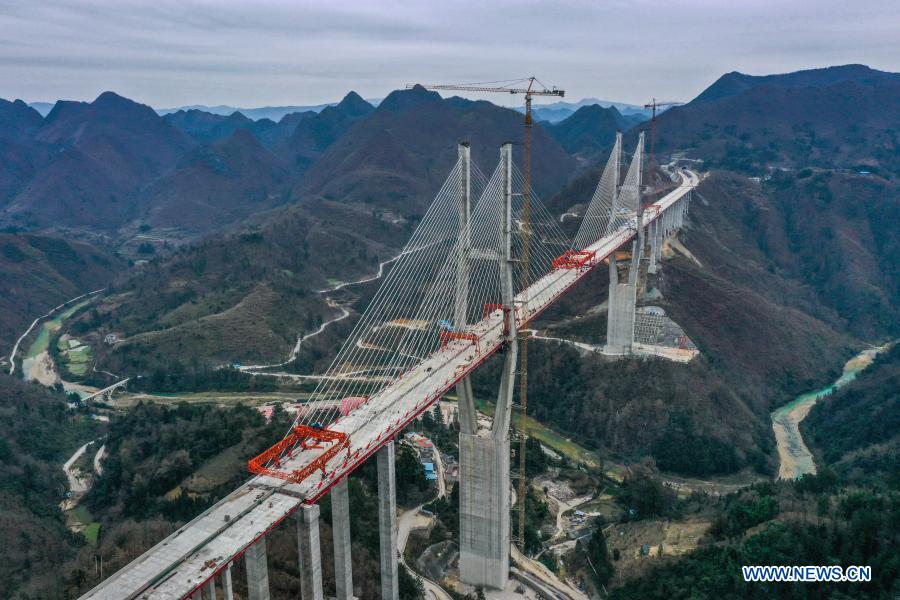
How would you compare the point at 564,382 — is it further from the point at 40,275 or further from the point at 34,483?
the point at 40,275

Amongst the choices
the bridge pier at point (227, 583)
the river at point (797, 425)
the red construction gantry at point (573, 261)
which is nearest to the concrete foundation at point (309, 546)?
the bridge pier at point (227, 583)

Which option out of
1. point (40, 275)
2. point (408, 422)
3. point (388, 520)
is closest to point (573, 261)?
point (408, 422)

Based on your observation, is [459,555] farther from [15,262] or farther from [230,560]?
[15,262]

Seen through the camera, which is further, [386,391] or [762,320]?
[762,320]

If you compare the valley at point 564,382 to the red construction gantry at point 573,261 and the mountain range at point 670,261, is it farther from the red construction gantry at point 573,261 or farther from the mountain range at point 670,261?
the red construction gantry at point 573,261

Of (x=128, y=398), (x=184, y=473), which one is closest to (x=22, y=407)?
(x=128, y=398)
